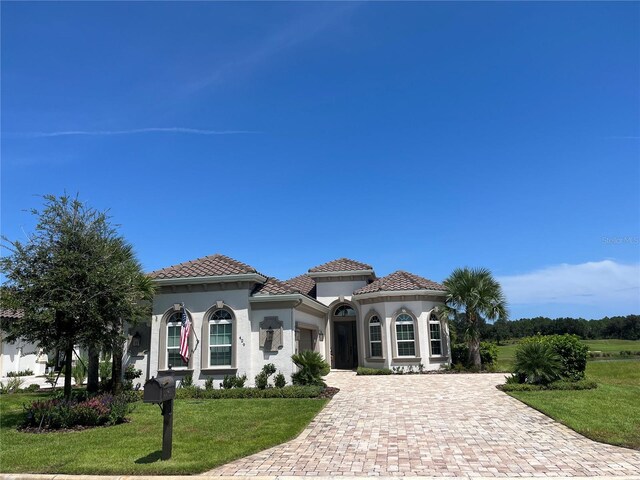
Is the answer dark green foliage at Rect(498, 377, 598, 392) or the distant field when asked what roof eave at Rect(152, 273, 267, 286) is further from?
the distant field

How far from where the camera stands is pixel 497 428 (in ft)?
32.0

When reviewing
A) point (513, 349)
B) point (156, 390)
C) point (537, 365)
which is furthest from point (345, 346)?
point (156, 390)

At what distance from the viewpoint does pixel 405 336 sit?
22312mm

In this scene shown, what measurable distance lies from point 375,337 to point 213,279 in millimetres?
9358

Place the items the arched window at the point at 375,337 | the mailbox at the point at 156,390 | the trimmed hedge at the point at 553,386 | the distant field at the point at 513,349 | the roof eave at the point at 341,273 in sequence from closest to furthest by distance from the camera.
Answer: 1. the mailbox at the point at 156,390
2. the trimmed hedge at the point at 553,386
3. the arched window at the point at 375,337
4. the distant field at the point at 513,349
5. the roof eave at the point at 341,273

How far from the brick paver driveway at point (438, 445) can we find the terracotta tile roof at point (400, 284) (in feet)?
30.1

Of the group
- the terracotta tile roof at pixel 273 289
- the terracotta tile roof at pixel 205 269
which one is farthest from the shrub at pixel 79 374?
the terracotta tile roof at pixel 273 289

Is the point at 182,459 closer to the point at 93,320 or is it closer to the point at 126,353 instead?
the point at 93,320

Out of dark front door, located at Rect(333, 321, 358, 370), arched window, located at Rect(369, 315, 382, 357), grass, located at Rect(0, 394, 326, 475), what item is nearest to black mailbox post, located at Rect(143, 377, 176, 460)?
grass, located at Rect(0, 394, 326, 475)

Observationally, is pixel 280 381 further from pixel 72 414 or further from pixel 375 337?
pixel 72 414

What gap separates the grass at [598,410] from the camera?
350 inches

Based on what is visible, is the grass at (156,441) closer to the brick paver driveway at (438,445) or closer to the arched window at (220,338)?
the brick paver driveway at (438,445)

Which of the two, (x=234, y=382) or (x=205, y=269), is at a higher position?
(x=205, y=269)

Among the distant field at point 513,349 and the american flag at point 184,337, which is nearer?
the american flag at point 184,337
